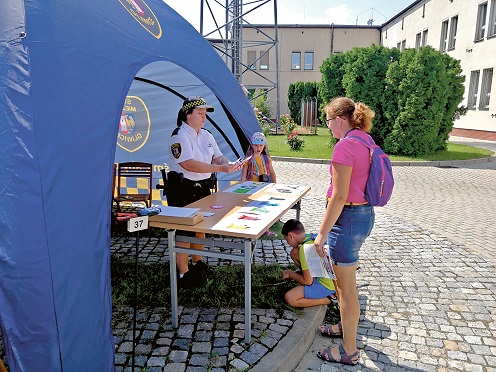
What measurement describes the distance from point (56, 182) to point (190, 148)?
1.73 meters

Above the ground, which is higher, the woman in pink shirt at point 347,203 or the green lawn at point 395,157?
the woman in pink shirt at point 347,203

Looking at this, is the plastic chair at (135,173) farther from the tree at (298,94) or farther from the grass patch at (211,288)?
the tree at (298,94)

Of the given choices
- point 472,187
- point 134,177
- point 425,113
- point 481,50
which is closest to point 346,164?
point 134,177

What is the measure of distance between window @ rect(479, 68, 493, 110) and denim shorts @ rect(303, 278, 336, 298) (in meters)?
18.9

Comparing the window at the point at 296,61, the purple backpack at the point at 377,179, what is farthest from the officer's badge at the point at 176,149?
the window at the point at 296,61

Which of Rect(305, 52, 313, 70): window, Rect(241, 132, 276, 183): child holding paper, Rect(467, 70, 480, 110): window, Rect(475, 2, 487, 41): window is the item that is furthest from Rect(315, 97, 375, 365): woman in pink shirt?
Rect(305, 52, 313, 70): window

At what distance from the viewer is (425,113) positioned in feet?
43.4

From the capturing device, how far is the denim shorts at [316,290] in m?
3.76

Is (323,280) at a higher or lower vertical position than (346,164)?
lower

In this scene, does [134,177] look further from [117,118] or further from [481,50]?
[481,50]

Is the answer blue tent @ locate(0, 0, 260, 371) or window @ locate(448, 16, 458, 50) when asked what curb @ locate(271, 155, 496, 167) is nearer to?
blue tent @ locate(0, 0, 260, 371)

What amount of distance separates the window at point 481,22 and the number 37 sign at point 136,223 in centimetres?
2144

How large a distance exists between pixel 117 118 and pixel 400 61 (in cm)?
1286

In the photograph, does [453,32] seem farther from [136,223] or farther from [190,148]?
[136,223]
